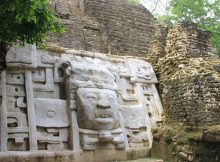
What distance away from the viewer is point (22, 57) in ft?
20.4

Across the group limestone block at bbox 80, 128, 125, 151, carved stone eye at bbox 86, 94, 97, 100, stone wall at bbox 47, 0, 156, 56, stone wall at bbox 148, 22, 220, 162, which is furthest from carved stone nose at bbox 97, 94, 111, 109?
stone wall at bbox 47, 0, 156, 56

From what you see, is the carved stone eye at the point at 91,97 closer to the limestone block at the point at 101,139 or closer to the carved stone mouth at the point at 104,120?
the carved stone mouth at the point at 104,120

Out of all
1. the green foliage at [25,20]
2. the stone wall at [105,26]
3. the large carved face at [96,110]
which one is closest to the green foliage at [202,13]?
the stone wall at [105,26]

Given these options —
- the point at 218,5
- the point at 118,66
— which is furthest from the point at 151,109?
the point at 218,5

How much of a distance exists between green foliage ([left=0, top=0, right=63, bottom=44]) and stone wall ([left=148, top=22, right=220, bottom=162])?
3108mm

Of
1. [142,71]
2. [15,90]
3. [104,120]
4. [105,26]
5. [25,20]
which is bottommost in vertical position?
[104,120]

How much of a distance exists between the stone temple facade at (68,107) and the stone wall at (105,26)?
3838 mm

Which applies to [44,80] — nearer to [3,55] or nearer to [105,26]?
[3,55]

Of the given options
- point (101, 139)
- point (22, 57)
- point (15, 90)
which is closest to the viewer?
point (15, 90)

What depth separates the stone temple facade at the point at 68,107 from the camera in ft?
19.3

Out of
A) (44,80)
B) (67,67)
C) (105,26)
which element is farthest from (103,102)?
(105,26)

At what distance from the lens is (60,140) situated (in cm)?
613

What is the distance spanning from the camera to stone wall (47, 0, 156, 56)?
1124 centimetres

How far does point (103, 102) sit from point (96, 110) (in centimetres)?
22
